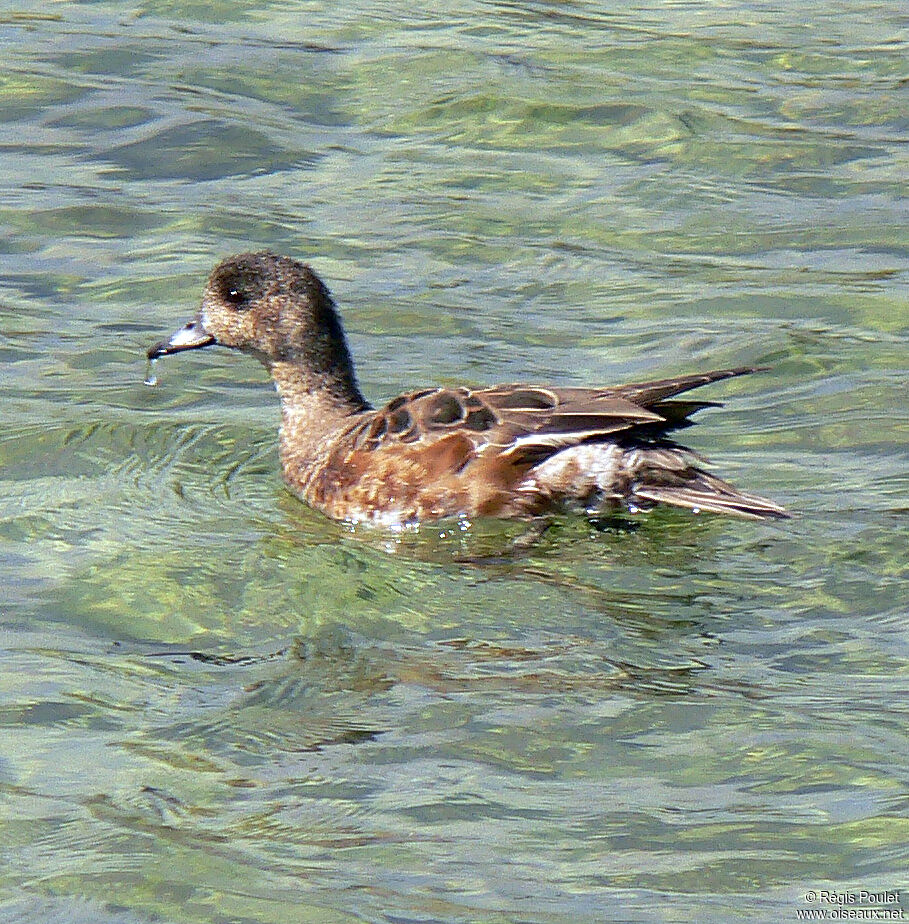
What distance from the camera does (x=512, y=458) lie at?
297 inches

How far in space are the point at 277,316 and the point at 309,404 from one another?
0.42m

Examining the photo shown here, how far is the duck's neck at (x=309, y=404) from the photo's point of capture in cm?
830

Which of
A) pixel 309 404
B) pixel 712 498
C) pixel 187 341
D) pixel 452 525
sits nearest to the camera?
pixel 712 498

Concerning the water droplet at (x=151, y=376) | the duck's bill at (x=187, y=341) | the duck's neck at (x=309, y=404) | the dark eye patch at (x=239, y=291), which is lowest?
the water droplet at (x=151, y=376)

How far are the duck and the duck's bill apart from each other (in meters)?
0.62

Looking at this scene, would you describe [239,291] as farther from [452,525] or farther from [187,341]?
[452,525]

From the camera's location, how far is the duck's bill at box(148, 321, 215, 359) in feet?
28.3

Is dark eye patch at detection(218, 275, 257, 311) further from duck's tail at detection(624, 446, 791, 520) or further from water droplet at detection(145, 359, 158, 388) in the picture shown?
duck's tail at detection(624, 446, 791, 520)

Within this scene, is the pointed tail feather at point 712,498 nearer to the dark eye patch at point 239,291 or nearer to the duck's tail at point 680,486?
the duck's tail at point 680,486

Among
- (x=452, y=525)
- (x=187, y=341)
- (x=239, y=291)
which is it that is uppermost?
(x=239, y=291)

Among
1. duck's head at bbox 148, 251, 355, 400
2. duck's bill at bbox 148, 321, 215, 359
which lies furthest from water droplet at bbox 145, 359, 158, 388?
duck's head at bbox 148, 251, 355, 400

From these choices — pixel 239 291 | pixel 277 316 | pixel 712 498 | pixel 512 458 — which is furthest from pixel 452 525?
pixel 239 291

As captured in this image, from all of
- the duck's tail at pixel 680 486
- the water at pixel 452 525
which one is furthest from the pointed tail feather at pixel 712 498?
the water at pixel 452 525

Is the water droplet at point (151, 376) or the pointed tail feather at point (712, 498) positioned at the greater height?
the pointed tail feather at point (712, 498)
